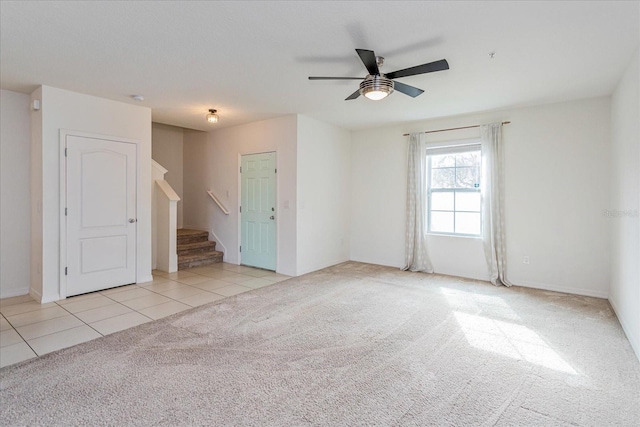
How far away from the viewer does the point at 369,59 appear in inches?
105

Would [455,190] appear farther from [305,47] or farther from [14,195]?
[14,195]

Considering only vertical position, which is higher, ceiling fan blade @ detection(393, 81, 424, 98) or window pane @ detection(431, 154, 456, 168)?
ceiling fan blade @ detection(393, 81, 424, 98)

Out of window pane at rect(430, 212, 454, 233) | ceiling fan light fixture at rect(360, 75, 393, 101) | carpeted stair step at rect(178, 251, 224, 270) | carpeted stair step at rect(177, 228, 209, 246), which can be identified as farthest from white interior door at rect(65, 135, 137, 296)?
window pane at rect(430, 212, 454, 233)

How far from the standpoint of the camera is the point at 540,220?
4586mm

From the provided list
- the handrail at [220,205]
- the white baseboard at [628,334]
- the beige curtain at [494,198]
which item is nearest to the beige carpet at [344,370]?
the white baseboard at [628,334]

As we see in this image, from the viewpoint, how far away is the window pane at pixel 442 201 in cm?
541

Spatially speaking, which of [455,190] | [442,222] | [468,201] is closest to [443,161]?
[455,190]

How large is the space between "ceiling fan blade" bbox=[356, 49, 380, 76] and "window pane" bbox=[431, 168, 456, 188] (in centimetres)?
305

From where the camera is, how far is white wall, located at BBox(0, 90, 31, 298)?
4.07m

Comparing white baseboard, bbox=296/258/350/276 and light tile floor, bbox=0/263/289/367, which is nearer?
light tile floor, bbox=0/263/289/367

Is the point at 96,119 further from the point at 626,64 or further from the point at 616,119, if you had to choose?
the point at 616,119

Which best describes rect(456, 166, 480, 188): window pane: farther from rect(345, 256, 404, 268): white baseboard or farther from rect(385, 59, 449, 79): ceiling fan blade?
rect(385, 59, 449, 79): ceiling fan blade

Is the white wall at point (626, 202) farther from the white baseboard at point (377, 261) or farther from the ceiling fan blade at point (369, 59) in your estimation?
the white baseboard at point (377, 261)

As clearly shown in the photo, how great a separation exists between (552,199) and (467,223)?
3.90ft
